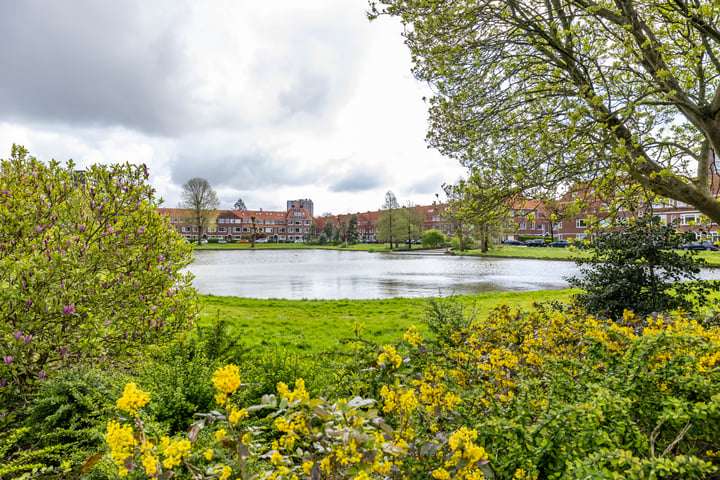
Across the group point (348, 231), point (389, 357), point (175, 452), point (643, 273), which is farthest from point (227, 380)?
point (348, 231)

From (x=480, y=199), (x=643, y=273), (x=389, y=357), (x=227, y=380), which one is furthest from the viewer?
(x=480, y=199)

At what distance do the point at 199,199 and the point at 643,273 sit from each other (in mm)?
61101

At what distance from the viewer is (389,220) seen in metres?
56.2

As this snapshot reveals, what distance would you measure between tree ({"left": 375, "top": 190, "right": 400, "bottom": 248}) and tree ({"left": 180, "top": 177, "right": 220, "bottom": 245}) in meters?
28.0

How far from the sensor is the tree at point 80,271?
2.87 metres

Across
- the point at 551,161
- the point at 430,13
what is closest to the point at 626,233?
the point at 551,161

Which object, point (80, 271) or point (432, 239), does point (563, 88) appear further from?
point (432, 239)

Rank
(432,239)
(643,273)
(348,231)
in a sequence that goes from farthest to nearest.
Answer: (348,231), (432,239), (643,273)

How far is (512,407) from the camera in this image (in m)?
2.15

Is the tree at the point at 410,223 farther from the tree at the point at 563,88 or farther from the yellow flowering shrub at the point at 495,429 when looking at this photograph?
the yellow flowering shrub at the point at 495,429

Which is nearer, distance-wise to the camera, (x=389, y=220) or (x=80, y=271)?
(x=80, y=271)

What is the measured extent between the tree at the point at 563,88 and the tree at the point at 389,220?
48.8 metres

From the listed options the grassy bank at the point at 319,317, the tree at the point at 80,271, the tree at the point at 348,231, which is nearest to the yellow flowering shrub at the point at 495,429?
the grassy bank at the point at 319,317

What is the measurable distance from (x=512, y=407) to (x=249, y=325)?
20.9 feet
